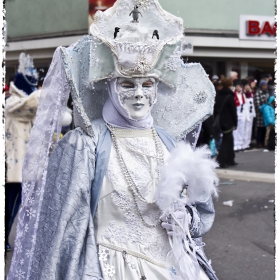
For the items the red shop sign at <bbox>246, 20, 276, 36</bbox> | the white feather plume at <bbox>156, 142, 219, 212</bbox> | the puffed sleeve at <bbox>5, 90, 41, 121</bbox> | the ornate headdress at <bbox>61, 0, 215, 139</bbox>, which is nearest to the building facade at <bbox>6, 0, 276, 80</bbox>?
the red shop sign at <bbox>246, 20, 276, 36</bbox>

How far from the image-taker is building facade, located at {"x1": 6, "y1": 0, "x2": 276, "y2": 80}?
16.2m

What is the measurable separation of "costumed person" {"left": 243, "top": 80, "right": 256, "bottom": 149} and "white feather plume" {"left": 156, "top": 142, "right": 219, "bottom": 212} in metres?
10.7

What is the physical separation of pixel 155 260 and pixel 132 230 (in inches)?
7.0

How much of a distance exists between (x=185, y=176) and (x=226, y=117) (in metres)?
7.94

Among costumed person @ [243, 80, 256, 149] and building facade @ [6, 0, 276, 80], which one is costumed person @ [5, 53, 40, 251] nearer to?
costumed person @ [243, 80, 256, 149]

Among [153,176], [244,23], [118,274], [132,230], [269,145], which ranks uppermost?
[244,23]

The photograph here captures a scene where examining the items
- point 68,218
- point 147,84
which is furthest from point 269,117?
point 68,218

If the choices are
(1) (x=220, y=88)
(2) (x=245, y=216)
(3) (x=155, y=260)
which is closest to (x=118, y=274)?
(3) (x=155, y=260)

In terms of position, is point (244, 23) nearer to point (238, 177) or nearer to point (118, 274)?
point (238, 177)

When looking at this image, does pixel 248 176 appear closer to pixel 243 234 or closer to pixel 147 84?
pixel 243 234

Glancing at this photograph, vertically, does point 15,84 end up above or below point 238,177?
above

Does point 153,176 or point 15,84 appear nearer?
point 153,176

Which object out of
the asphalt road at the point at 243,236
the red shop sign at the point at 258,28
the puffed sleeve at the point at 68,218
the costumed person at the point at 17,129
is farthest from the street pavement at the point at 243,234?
the red shop sign at the point at 258,28

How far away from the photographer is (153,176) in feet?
8.49
